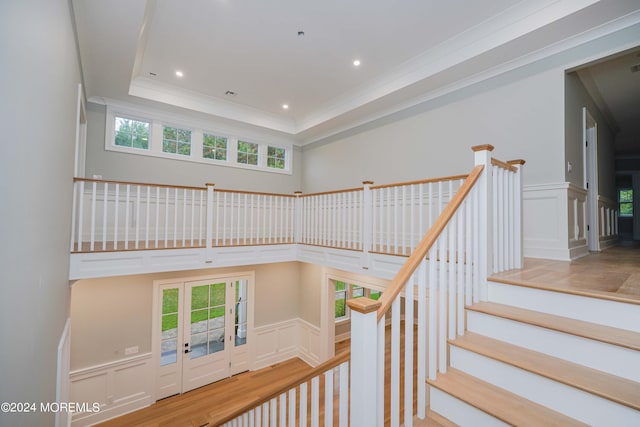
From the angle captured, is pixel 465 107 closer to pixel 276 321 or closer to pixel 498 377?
A: pixel 498 377

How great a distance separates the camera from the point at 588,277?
2.50 metres

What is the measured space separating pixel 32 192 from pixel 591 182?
700 cm

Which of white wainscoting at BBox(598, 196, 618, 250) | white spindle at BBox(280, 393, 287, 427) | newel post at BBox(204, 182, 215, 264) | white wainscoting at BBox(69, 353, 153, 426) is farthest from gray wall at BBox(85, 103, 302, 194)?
white wainscoting at BBox(598, 196, 618, 250)

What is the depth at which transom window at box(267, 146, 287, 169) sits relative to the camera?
24.7 ft

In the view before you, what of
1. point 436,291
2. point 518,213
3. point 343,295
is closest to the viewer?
point 436,291

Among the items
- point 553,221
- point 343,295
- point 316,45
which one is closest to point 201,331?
point 343,295

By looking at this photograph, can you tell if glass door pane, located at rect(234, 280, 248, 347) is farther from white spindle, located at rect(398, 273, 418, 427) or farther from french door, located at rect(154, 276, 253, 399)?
white spindle, located at rect(398, 273, 418, 427)

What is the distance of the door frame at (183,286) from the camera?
549cm

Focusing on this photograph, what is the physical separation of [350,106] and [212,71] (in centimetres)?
268

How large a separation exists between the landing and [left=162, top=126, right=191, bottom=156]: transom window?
20.4ft

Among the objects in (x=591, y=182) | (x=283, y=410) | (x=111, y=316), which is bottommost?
(x=111, y=316)

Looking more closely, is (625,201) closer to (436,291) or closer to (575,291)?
(575,291)

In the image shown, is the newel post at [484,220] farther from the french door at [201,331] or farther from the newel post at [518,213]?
the french door at [201,331]

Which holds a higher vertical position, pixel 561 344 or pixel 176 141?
pixel 176 141
